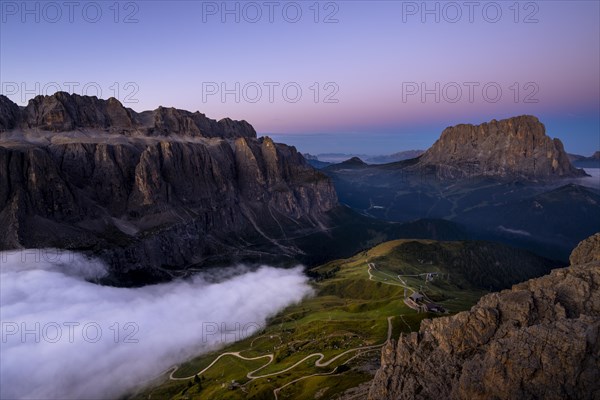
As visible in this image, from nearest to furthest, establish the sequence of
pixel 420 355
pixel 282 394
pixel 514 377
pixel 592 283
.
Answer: pixel 514 377, pixel 592 283, pixel 420 355, pixel 282 394

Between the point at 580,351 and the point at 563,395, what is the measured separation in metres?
6.85

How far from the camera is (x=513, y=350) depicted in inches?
Answer: 2638

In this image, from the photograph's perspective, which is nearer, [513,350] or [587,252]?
[513,350]

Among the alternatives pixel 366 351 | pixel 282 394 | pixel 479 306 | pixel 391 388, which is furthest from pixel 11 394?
pixel 479 306

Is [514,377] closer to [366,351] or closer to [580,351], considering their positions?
[580,351]

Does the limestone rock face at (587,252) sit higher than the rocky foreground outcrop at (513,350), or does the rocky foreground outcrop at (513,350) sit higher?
the limestone rock face at (587,252)

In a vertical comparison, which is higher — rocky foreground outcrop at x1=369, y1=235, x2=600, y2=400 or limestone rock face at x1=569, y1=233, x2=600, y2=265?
limestone rock face at x1=569, y1=233, x2=600, y2=265

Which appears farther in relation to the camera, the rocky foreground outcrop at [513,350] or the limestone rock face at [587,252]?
the limestone rock face at [587,252]

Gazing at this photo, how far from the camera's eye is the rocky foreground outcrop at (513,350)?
203 ft

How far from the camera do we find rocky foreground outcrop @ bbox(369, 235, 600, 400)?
61.9m

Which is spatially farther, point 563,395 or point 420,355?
point 420,355

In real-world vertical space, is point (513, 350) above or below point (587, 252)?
below

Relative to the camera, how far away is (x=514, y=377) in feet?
212

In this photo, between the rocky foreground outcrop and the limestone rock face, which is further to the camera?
the limestone rock face
